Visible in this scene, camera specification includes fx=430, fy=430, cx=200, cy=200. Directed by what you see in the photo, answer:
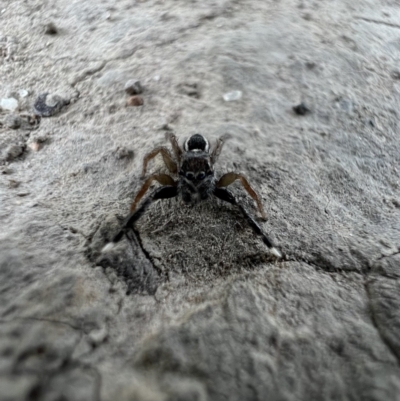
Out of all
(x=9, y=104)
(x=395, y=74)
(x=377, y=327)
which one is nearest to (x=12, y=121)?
(x=9, y=104)

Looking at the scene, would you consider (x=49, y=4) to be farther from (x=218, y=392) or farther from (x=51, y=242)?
(x=218, y=392)

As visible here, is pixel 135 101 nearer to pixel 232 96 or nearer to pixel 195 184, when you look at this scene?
pixel 232 96

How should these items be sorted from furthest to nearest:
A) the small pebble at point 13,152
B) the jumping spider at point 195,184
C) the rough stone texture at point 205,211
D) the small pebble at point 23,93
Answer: the small pebble at point 23,93
the small pebble at point 13,152
the jumping spider at point 195,184
the rough stone texture at point 205,211

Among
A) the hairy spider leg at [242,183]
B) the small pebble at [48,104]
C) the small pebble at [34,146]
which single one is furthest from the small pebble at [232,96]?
the small pebble at [34,146]

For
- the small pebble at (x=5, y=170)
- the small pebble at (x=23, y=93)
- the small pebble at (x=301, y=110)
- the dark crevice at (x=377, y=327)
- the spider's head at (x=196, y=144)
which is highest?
the dark crevice at (x=377, y=327)

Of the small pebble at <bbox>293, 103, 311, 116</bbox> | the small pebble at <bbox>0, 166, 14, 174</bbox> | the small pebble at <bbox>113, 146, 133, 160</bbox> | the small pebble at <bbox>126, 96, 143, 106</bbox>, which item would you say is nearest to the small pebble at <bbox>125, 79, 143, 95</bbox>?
the small pebble at <bbox>126, 96, 143, 106</bbox>

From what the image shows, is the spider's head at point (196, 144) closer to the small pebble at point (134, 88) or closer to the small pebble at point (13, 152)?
the small pebble at point (134, 88)

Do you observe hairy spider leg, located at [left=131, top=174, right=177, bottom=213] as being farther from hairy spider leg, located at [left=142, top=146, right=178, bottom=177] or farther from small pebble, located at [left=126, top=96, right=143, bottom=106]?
small pebble, located at [left=126, top=96, right=143, bottom=106]
